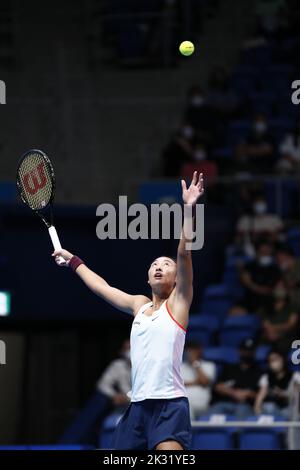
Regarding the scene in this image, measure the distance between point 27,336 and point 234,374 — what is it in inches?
208

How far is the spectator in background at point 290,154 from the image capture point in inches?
685

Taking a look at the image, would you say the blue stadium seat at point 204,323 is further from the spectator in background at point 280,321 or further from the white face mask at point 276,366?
the white face mask at point 276,366

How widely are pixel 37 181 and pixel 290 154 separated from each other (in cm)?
824

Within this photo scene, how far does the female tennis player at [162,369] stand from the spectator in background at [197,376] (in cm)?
575

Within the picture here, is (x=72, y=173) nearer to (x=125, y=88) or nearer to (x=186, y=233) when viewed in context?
(x=125, y=88)

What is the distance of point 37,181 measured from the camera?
32.3 ft

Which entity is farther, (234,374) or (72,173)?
(72,173)

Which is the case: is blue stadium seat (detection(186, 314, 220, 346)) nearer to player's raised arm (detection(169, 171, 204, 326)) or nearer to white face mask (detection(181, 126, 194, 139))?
white face mask (detection(181, 126, 194, 139))

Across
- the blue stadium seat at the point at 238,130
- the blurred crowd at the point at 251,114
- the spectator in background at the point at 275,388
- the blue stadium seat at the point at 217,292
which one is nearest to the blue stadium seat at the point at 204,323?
the blue stadium seat at the point at 217,292

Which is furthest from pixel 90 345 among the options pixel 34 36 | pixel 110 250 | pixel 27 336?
pixel 34 36

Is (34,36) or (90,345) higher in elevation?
(34,36)

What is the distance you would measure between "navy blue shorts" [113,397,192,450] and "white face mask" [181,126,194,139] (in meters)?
9.85

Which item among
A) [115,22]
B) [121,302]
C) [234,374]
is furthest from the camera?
[115,22]
